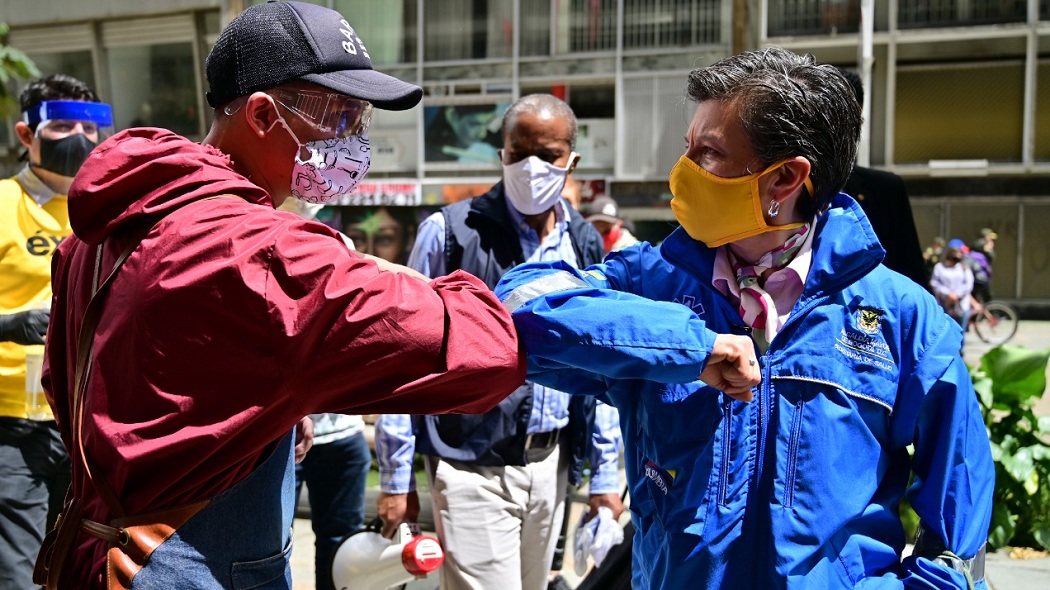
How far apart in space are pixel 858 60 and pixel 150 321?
22827 mm

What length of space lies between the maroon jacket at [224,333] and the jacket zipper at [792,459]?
1.96 feet

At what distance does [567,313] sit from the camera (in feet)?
5.85

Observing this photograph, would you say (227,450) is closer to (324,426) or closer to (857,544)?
(857,544)

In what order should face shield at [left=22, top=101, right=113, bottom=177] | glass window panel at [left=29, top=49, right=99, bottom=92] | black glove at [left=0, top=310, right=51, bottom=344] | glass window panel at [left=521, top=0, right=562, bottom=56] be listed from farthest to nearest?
glass window panel at [left=29, top=49, right=99, bottom=92], glass window panel at [left=521, top=0, right=562, bottom=56], face shield at [left=22, top=101, right=113, bottom=177], black glove at [left=0, top=310, right=51, bottom=344]

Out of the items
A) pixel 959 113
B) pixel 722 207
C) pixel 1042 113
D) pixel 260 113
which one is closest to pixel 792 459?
pixel 722 207

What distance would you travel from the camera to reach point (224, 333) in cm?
158

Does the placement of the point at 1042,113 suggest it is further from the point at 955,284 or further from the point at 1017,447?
the point at 1017,447

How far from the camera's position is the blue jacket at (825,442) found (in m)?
1.90

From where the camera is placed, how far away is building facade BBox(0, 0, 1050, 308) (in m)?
21.5

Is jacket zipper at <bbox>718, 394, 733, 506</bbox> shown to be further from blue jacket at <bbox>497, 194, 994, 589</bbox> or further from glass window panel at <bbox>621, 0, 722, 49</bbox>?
glass window panel at <bbox>621, 0, 722, 49</bbox>

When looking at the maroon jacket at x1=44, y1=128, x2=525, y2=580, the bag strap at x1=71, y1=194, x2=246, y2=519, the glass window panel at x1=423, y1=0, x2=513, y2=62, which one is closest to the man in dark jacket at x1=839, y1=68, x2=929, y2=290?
the maroon jacket at x1=44, y1=128, x2=525, y2=580

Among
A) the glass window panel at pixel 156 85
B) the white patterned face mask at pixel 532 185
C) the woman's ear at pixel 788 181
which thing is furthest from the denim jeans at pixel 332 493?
the glass window panel at pixel 156 85

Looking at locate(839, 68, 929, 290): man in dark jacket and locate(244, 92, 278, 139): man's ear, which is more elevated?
locate(244, 92, 278, 139): man's ear

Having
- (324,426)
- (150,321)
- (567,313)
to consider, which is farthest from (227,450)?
(324,426)
